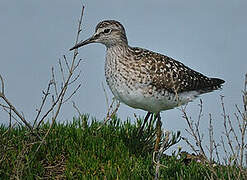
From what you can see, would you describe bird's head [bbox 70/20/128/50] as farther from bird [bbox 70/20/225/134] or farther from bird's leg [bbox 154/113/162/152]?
bird's leg [bbox 154/113/162/152]

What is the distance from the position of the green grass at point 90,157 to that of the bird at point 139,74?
848mm

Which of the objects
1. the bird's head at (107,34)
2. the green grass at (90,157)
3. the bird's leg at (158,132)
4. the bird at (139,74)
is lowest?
the green grass at (90,157)

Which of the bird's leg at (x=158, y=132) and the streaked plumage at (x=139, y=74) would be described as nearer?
the streaked plumage at (x=139, y=74)

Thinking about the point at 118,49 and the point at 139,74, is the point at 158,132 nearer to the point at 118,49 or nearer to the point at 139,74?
the point at 139,74

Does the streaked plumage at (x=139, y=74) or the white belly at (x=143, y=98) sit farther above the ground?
the streaked plumage at (x=139, y=74)

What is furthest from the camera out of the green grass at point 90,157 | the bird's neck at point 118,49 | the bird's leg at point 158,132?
the bird's leg at point 158,132

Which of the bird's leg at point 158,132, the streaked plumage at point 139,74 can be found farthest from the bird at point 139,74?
the bird's leg at point 158,132

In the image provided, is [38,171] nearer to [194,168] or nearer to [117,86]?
[117,86]

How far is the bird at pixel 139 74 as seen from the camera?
675 cm

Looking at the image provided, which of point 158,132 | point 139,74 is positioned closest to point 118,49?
point 139,74

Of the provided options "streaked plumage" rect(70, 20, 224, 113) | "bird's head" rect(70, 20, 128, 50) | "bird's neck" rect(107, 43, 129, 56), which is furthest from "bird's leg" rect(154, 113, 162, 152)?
"bird's head" rect(70, 20, 128, 50)

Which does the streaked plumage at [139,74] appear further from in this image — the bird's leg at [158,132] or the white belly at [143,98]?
the bird's leg at [158,132]

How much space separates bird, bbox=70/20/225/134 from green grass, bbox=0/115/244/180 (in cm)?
85

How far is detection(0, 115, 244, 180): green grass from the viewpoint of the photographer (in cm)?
657
